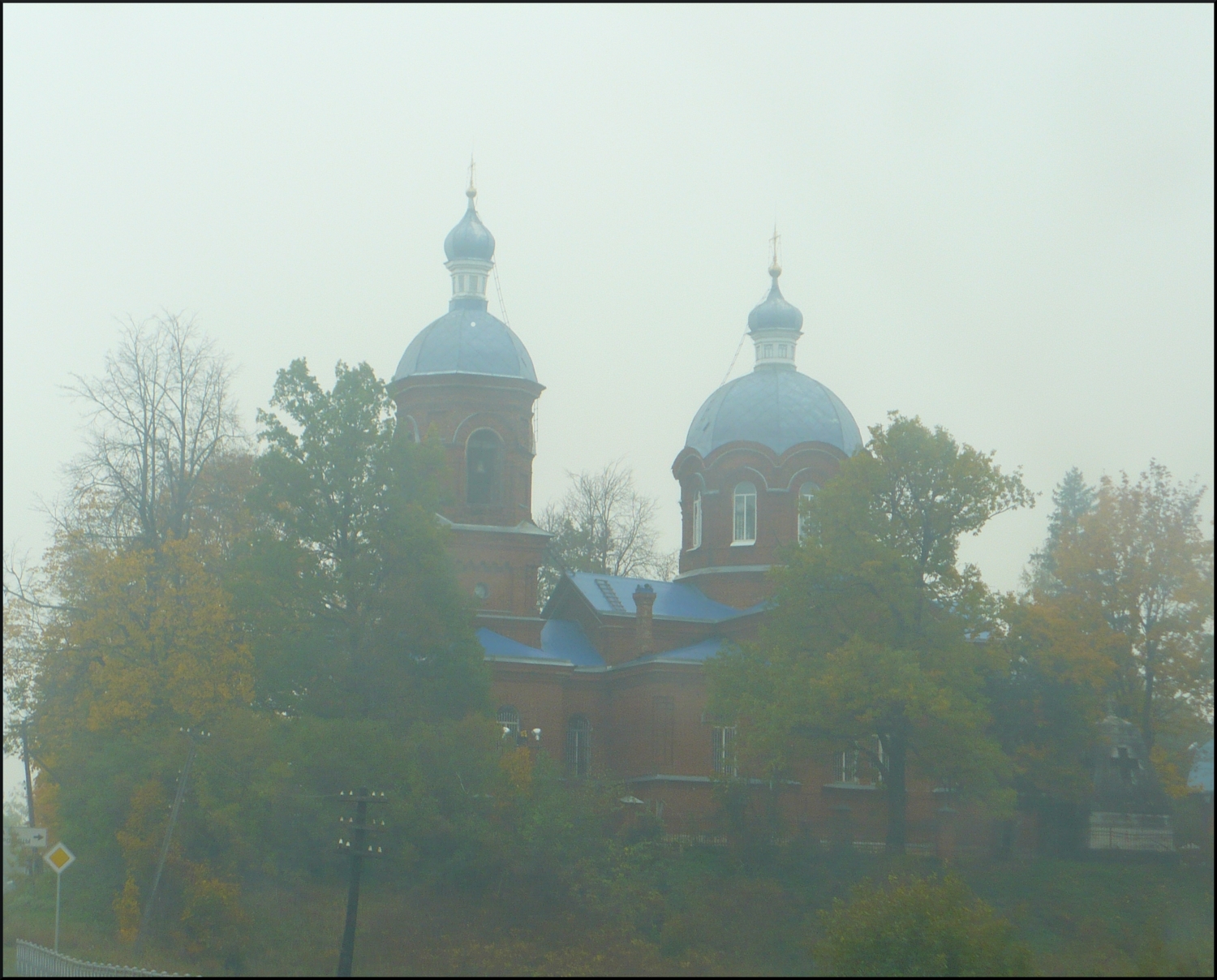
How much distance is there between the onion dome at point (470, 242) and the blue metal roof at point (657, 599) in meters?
9.09

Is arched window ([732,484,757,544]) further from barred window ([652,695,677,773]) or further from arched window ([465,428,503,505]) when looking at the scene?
arched window ([465,428,503,505])

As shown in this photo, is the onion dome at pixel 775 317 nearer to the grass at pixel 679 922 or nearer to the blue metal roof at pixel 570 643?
the blue metal roof at pixel 570 643

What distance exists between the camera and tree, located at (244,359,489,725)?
1281 inches

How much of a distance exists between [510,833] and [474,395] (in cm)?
1290

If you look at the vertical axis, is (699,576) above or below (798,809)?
above

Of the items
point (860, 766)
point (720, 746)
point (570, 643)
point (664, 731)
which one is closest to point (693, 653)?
point (664, 731)

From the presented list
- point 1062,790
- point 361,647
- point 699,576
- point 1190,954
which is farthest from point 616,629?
point 1190,954

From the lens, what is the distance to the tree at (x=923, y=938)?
20.0 metres

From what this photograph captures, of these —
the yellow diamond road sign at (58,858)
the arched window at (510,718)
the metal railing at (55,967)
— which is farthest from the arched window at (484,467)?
the metal railing at (55,967)

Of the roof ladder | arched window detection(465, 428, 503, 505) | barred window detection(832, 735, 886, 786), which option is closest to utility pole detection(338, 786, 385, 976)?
barred window detection(832, 735, 886, 786)

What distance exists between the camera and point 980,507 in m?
33.0

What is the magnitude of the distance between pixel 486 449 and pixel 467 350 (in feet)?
8.51

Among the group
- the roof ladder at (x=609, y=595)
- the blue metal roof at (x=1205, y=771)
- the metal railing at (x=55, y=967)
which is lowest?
the metal railing at (x=55, y=967)

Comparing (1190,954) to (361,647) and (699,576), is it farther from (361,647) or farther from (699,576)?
(699,576)
